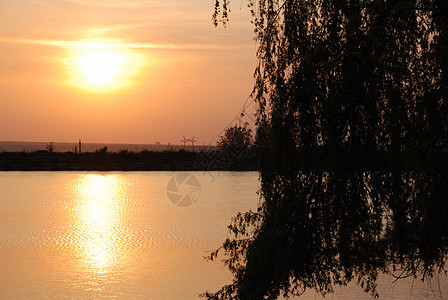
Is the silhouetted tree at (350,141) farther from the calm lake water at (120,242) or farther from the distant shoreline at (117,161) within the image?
the distant shoreline at (117,161)

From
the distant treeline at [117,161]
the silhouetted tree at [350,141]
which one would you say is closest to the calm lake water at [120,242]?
the silhouetted tree at [350,141]

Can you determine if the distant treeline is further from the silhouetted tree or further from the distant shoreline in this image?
the silhouetted tree

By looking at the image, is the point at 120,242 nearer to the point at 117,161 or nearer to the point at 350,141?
the point at 350,141

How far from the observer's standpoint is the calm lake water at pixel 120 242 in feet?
40.3

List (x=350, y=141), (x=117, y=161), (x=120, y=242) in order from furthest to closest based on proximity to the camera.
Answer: (x=117, y=161) → (x=120, y=242) → (x=350, y=141)

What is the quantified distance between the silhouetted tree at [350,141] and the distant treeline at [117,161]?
132 feet

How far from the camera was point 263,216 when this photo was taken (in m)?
8.26

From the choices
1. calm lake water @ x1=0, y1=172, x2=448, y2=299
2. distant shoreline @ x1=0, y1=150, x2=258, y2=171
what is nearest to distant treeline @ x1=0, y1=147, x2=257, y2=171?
distant shoreline @ x1=0, y1=150, x2=258, y2=171

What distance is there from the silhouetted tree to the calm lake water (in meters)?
2.79

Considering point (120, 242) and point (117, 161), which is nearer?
point (120, 242)

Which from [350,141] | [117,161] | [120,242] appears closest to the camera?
[350,141]

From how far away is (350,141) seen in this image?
7602 millimetres

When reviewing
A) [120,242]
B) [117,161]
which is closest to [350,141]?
[120,242]

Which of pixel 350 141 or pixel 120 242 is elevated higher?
pixel 350 141
